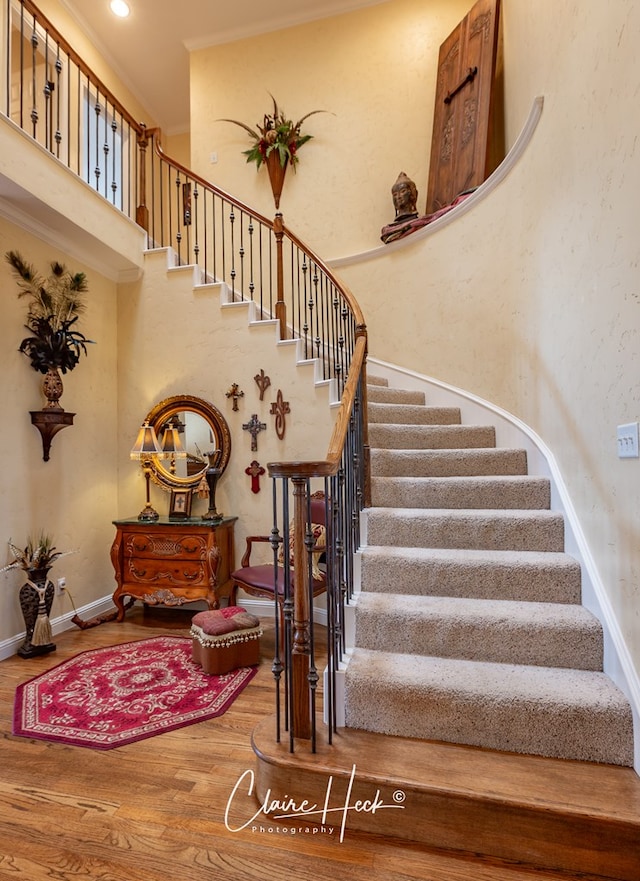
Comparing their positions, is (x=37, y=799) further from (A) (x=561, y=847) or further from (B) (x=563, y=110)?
(B) (x=563, y=110)

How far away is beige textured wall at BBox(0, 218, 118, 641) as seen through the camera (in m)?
3.07

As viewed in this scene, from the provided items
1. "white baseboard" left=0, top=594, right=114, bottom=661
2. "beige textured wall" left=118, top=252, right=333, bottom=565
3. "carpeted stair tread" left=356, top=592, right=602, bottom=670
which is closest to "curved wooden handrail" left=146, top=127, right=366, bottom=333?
"beige textured wall" left=118, top=252, right=333, bottom=565

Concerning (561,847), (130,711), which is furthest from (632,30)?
(130,711)

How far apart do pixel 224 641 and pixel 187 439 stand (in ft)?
6.01

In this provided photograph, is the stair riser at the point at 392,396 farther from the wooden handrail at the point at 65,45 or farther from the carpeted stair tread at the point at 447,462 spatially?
the wooden handrail at the point at 65,45

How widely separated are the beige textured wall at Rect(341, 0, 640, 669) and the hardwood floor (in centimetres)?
113

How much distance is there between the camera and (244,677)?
8.71ft

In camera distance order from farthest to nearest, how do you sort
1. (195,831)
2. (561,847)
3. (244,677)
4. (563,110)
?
(244,677)
(563,110)
(195,831)
(561,847)

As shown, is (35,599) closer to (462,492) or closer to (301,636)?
(301,636)

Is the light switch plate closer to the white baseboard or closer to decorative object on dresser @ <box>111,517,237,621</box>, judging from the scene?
decorative object on dresser @ <box>111,517,237,621</box>

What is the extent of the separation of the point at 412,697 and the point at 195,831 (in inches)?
34.6

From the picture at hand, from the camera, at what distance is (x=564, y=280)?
2.40m

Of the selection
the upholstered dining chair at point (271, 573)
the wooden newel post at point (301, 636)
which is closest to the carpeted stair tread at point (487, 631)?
the wooden newel post at point (301, 636)

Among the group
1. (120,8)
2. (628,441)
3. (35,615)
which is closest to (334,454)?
(628,441)
